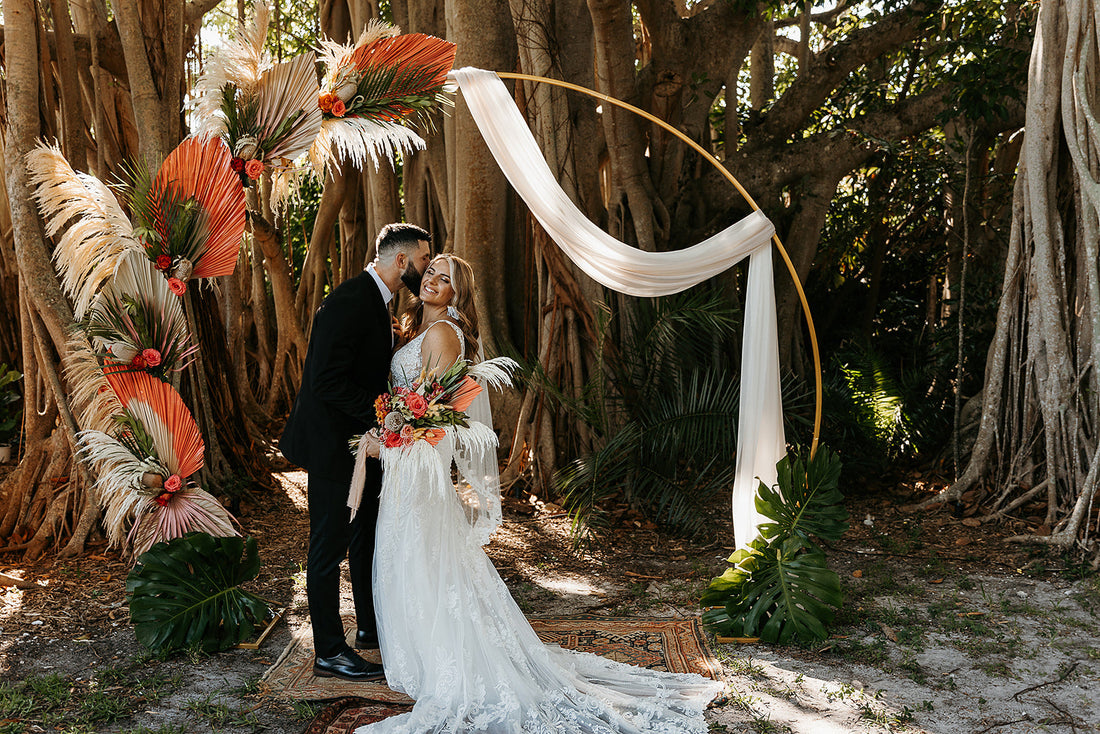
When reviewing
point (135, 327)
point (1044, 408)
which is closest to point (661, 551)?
point (1044, 408)

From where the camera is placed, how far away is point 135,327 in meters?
3.11

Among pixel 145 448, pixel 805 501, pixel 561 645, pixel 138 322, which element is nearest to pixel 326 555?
pixel 145 448

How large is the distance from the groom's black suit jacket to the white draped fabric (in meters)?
0.90

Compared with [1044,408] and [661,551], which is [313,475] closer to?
[661,551]

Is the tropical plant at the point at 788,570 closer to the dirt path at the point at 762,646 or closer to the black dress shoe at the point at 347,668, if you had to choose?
the dirt path at the point at 762,646

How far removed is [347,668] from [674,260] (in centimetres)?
191

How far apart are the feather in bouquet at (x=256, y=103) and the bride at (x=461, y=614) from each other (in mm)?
768

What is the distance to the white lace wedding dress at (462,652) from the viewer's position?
2.57m

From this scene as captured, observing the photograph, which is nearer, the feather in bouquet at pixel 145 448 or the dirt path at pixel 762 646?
the dirt path at pixel 762 646

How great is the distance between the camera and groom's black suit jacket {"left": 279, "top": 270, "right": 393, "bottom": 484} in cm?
288

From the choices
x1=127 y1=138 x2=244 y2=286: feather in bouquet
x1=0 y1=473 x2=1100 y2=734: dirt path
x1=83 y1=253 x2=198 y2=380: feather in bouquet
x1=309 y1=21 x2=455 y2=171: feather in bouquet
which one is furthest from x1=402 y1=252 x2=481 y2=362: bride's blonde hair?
x1=0 y1=473 x2=1100 y2=734: dirt path

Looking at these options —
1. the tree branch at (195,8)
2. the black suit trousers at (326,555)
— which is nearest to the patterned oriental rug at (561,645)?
the black suit trousers at (326,555)

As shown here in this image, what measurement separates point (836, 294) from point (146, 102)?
194 inches

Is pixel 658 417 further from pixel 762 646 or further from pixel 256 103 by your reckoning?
pixel 256 103
